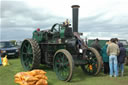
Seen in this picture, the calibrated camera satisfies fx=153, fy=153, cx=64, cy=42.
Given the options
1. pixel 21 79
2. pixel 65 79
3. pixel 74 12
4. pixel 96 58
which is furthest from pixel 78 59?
pixel 21 79

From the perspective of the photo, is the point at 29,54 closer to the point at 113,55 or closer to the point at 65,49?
the point at 65,49

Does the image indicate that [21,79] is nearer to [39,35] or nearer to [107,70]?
[39,35]

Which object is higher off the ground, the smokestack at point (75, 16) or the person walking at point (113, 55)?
the smokestack at point (75, 16)

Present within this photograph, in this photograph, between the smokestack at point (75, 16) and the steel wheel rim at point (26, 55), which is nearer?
the smokestack at point (75, 16)

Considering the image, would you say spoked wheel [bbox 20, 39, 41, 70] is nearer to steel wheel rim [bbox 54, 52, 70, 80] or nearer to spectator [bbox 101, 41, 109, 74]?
steel wheel rim [bbox 54, 52, 70, 80]

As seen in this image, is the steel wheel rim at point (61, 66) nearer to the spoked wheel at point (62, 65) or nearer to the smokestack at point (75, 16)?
the spoked wheel at point (62, 65)

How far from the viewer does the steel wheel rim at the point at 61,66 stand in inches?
202

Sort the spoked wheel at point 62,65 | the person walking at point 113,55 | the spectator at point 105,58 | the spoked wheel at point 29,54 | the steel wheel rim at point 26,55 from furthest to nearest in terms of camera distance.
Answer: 1. the steel wheel rim at point 26,55
2. the spectator at point 105,58
3. the spoked wheel at point 29,54
4. the person walking at point 113,55
5. the spoked wheel at point 62,65

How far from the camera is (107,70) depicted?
252 inches

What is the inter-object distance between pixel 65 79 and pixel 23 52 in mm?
3040

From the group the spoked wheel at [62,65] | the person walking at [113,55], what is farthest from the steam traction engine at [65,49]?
the person walking at [113,55]

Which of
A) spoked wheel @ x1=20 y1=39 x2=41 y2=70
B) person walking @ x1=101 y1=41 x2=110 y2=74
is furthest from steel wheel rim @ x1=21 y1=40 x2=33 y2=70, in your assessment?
person walking @ x1=101 y1=41 x2=110 y2=74

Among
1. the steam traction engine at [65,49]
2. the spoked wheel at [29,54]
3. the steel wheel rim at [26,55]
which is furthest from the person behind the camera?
the steel wheel rim at [26,55]

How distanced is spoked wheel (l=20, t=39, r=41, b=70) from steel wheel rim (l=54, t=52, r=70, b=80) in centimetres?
106
